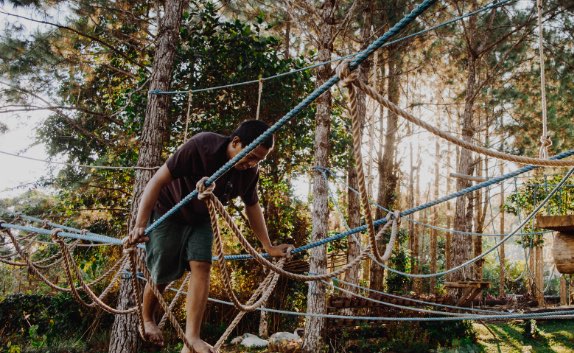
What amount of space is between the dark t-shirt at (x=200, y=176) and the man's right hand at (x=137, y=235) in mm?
181

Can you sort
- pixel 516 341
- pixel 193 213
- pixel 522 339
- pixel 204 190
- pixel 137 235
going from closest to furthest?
pixel 204 190 → pixel 137 235 → pixel 193 213 → pixel 516 341 → pixel 522 339

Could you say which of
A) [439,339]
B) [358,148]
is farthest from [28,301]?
[358,148]

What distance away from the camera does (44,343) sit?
7.05m

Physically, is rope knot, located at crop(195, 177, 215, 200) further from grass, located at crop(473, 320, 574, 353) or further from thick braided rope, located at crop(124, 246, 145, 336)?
grass, located at crop(473, 320, 574, 353)

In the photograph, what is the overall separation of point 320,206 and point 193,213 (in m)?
3.22

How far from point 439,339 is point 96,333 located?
18.8 ft

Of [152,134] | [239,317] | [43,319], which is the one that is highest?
[152,134]

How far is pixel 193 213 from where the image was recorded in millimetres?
1905

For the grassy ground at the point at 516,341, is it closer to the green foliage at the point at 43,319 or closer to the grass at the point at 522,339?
the grass at the point at 522,339

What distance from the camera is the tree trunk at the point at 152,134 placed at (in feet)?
14.1

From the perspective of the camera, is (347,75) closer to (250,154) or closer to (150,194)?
(250,154)

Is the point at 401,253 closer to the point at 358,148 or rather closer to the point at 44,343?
the point at 44,343

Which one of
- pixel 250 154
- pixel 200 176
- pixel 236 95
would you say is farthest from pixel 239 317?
pixel 236 95

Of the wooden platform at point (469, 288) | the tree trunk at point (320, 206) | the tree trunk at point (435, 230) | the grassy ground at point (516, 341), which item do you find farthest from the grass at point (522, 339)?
the tree trunk at point (435, 230)
